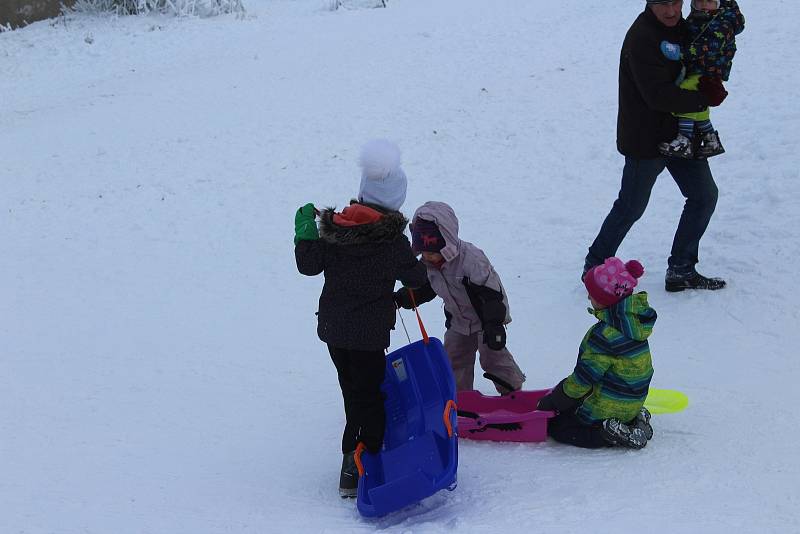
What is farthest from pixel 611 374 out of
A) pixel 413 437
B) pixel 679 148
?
pixel 679 148

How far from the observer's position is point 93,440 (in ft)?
12.8

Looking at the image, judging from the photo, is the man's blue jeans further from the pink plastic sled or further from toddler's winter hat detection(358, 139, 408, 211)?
toddler's winter hat detection(358, 139, 408, 211)

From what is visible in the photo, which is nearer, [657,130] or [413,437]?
[413,437]

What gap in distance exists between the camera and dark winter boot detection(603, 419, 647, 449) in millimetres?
3297

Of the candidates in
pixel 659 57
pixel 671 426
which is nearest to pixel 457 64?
pixel 659 57

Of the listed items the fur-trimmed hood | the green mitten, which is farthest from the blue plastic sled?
the green mitten

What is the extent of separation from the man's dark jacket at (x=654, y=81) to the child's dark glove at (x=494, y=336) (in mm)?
1583

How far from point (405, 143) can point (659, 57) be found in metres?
3.60

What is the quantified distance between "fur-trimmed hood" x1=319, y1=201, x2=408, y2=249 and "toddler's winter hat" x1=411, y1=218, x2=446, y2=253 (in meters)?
0.40

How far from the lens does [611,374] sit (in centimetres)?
327

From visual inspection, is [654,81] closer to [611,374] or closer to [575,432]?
[611,374]

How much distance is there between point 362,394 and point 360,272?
0.54 meters

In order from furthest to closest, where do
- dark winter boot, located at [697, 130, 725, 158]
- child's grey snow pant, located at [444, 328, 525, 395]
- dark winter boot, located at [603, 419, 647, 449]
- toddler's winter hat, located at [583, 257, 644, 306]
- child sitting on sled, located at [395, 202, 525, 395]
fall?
dark winter boot, located at [697, 130, 725, 158]
child's grey snow pant, located at [444, 328, 525, 395]
child sitting on sled, located at [395, 202, 525, 395]
dark winter boot, located at [603, 419, 647, 449]
toddler's winter hat, located at [583, 257, 644, 306]

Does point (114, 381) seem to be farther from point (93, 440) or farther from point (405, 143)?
point (405, 143)
